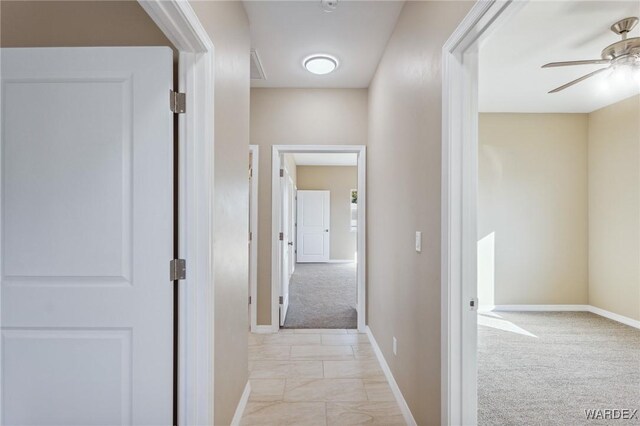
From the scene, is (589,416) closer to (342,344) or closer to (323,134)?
(342,344)

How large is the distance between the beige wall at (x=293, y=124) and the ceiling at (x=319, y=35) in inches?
10.4

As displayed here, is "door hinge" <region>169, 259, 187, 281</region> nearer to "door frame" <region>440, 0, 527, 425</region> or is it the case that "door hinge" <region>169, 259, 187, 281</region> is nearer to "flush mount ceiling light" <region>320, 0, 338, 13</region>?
"door frame" <region>440, 0, 527, 425</region>

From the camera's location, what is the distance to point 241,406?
208cm

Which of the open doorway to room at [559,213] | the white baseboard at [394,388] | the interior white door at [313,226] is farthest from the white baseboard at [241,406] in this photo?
the interior white door at [313,226]

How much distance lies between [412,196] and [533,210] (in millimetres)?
3318

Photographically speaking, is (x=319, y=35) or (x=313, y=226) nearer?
(x=319, y=35)

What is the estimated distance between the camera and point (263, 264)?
11.8ft

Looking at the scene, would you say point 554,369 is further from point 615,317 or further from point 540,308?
point 615,317

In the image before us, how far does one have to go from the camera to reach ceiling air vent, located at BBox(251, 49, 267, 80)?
2889 millimetres

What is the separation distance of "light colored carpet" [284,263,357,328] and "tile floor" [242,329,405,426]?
0.45 m

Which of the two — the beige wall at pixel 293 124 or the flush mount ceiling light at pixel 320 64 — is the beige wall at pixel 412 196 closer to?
the flush mount ceiling light at pixel 320 64

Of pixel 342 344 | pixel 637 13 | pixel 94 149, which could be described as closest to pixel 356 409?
pixel 342 344
